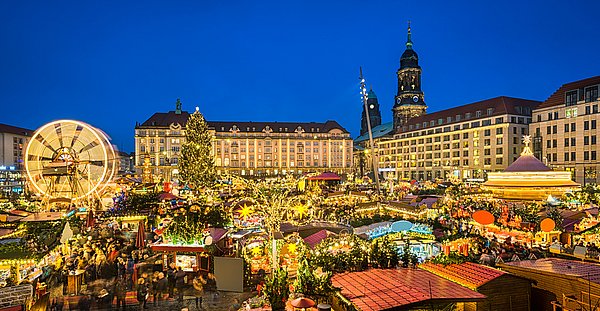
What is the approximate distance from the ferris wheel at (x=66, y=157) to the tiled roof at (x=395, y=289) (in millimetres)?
17156

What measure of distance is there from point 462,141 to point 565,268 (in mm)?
72821

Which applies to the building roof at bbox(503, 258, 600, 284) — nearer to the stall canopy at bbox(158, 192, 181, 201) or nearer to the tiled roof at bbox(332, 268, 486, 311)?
the tiled roof at bbox(332, 268, 486, 311)

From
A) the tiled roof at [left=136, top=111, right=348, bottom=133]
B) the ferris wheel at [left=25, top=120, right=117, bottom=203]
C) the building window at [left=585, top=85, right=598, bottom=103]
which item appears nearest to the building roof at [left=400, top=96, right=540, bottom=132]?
the building window at [left=585, top=85, right=598, bottom=103]

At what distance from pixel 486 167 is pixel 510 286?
68.9 m

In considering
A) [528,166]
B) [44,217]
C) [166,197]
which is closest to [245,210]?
[44,217]

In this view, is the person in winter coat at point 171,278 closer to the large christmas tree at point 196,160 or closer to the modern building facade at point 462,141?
the large christmas tree at point 196,160

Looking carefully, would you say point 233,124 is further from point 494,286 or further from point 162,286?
point 494,286

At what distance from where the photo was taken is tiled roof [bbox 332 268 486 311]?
25.2 ft

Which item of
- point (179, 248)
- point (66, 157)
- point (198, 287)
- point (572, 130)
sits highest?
point (572, 130)

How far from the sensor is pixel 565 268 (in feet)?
32.9

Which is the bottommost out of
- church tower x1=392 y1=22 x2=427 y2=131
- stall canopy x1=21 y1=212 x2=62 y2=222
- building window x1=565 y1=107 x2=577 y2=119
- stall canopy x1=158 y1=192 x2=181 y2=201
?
stall canopy x1=158 y1=192 x2=181 y2=201

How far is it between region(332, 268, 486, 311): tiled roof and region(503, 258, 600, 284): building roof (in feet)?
9.24

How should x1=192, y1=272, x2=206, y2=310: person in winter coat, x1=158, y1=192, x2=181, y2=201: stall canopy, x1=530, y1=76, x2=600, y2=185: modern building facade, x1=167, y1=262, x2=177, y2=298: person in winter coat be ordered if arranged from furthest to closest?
x1=530, y1=76, x2=600, y2=185: modern building facade → x1=158, y1=192, x2=181, y2=201: stall canopy → x1=167, y1=262, x2=177, y2=298: person in winter coat → x1=192, y1=272, x2=206, y2=310: person in winter coat

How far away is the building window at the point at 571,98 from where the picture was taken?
181ft
